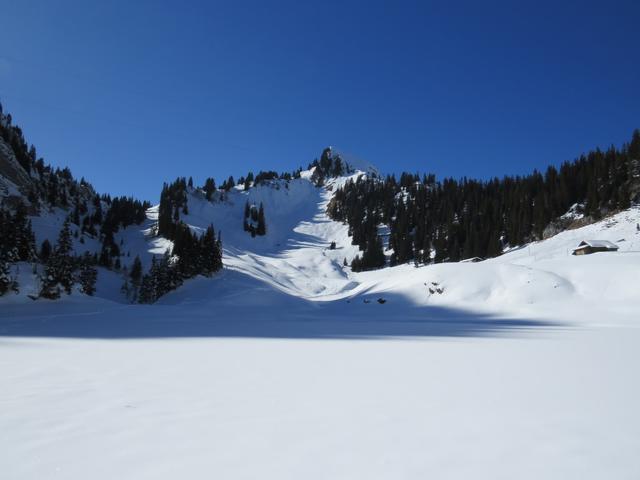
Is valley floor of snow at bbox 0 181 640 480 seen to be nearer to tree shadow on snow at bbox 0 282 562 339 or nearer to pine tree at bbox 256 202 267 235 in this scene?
tree shadow on snow at bbox 0 282 562 339

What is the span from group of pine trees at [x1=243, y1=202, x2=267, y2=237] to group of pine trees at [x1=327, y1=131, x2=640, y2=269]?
34911mm

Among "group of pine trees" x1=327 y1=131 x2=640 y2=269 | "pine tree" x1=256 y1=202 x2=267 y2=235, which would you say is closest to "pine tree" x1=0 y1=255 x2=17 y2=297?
"group of pine trees" x1=327 y1=131 x2=640 y2=269

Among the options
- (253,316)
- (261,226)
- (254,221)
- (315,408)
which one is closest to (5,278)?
(253,316)

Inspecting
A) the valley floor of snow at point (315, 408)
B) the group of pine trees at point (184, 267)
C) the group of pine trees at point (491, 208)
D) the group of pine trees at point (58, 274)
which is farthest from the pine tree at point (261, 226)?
the valley floor of snow at point (315, 408)

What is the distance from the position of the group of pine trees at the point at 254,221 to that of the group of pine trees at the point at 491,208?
34911mm

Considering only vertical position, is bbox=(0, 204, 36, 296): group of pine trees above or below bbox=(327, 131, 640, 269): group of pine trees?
below

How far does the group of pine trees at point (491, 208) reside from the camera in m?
72.2

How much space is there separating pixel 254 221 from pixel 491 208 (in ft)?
281

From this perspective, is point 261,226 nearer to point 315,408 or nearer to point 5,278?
point 5,278

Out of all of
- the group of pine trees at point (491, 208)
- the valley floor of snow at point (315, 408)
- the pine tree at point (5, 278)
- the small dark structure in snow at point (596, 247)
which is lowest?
the valley floor of snow at point (315, 408)

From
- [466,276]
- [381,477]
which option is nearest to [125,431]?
[381,477]

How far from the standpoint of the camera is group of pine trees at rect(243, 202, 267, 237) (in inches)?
5226

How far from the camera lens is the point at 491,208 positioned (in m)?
96.7

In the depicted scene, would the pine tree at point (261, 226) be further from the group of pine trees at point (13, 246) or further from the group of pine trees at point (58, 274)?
the group of pine trees at point (58, 274)
